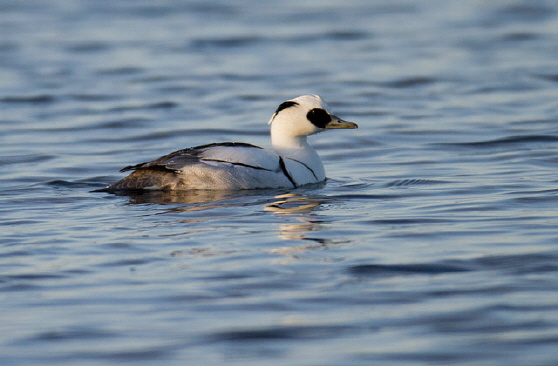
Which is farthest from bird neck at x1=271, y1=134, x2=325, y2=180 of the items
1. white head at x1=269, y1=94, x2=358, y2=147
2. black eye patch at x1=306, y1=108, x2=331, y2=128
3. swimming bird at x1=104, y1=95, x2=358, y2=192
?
black eye patch at x1=306, y1=108, x2=331, y2=128

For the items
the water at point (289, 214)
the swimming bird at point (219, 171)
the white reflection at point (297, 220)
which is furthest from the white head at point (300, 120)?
the white reflection at point (297, 220)

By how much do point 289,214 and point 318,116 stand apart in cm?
229

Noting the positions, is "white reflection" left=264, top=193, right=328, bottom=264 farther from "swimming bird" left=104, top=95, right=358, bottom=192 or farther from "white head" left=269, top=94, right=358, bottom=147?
"white head" left=269, top=94, right=358, bottom=147

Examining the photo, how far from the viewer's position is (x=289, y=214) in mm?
10430

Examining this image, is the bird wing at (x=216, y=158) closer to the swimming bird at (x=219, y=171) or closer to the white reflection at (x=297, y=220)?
the swimming bird at (x=219, y=171)

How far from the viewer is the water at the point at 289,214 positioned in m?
6.70

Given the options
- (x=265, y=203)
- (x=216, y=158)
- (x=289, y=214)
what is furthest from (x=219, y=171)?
(x=289, y=214)

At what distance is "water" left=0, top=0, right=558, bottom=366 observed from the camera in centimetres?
670

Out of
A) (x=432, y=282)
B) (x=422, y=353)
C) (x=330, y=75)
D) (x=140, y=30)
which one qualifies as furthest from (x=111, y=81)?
(x=422, y=353)

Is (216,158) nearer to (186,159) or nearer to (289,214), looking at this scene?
(186,159)

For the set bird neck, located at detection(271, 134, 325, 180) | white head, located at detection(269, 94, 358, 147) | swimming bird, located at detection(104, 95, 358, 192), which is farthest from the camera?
white head, located at detection(269, 94, 358, 147)

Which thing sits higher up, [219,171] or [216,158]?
[216,158]

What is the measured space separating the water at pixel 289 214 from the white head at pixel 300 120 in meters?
0.65

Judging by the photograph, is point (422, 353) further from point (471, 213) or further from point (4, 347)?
point (471, 213)
